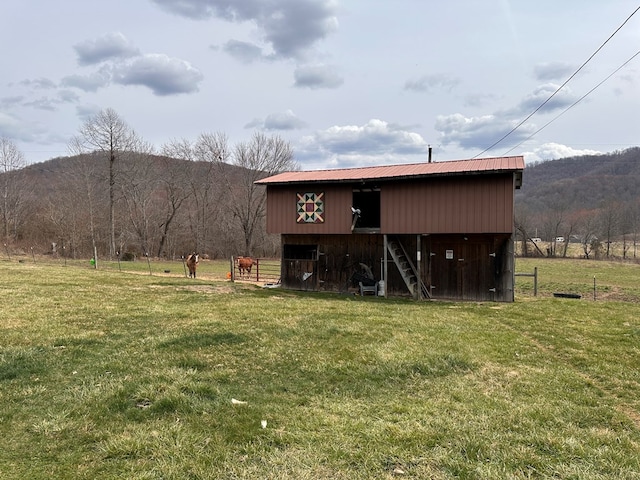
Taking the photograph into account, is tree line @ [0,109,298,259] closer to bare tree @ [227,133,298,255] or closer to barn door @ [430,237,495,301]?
bare tree @ [227,133,298,255]

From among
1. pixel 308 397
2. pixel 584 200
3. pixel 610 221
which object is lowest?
pixel 308 397

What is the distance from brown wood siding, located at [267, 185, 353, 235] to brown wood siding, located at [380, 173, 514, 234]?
159cm

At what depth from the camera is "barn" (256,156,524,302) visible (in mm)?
14773

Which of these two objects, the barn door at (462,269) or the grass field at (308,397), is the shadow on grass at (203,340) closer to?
the grass field at (308,397)

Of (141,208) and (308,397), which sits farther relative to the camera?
(141,208)

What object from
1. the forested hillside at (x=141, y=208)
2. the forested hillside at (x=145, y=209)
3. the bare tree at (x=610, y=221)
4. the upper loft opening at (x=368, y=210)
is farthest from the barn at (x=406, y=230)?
the bare tree at (x=610, y=221)

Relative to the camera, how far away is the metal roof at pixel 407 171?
1444cm

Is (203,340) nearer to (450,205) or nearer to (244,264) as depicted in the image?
(450,205)

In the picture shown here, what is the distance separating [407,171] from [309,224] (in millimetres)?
4562

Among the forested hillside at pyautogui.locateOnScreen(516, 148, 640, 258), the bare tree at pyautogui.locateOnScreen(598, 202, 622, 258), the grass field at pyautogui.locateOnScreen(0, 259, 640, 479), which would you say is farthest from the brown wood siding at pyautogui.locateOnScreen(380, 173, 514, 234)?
the bare tree at pyautogui.locateOnScreen(598, 202, 622, 258)

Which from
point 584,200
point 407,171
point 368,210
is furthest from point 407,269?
point 584,200

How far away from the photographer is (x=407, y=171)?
53.6 ft

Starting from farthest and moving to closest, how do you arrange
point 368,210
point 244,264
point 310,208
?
point 244,264 → point 368,210 → point 310,208

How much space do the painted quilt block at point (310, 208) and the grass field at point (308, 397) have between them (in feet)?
27.8
